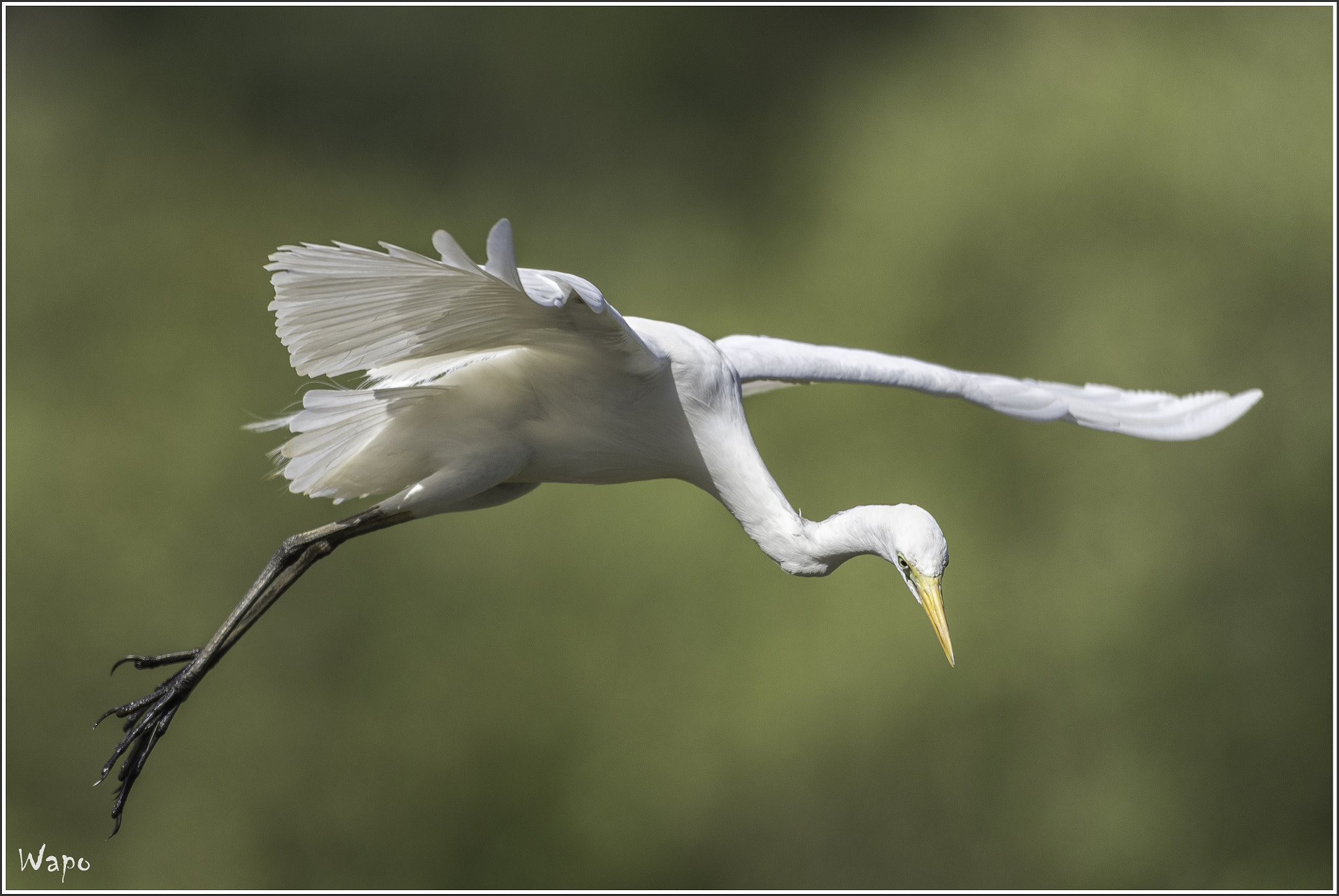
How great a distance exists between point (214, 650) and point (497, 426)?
0.41 meters

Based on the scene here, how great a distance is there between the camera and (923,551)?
3.79 feet

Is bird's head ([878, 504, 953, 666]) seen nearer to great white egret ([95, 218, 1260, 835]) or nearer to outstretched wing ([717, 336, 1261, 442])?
great white egret ([95, 218, 1260, 835])

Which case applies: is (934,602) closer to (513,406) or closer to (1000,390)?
(513,406)

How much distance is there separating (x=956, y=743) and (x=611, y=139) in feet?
10.8

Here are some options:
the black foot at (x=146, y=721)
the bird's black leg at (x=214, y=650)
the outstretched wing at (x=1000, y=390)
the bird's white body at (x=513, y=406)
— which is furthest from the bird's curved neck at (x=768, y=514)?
the black foot at (x=146, y=721)

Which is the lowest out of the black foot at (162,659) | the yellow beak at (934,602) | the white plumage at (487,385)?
the black foot at (162,659)

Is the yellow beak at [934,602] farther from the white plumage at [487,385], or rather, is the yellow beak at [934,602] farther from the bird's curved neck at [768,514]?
the white plumage at [487,385]

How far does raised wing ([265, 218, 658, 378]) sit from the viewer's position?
1.05 meters

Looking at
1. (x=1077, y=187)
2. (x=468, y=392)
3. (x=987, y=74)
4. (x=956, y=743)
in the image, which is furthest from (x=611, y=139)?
(x=468, y=392)

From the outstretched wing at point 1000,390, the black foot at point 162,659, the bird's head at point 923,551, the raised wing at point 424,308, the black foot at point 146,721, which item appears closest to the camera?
the raised wing at point 424,308

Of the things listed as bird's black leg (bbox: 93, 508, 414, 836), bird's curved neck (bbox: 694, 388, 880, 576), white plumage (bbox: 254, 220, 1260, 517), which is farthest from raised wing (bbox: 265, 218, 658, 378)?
bird's black leg (bbox: 93, 508, 414, 836)

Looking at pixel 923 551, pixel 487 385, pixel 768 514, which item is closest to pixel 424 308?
pixel 487 385

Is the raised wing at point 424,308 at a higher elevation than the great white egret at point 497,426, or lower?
higher

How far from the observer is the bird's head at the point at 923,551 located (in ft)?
3.78
